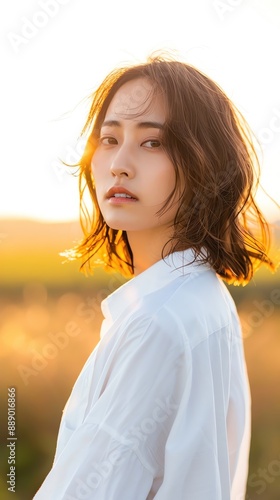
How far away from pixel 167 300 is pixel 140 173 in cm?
31

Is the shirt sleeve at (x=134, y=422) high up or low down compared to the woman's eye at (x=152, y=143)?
down

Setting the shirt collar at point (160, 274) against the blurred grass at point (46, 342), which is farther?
the blurred grass at point (46, 342)

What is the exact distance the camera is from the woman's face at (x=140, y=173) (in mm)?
1427

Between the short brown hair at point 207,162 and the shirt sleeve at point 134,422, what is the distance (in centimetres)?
29

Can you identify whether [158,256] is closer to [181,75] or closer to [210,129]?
[210,129]

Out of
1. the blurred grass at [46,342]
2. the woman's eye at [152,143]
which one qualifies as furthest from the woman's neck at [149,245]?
the blurred grass at [46,342]

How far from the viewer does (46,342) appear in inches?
133

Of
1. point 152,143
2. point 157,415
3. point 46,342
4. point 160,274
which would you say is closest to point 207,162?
point 152,143

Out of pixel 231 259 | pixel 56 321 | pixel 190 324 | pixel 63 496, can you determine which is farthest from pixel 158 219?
pixel 56 321

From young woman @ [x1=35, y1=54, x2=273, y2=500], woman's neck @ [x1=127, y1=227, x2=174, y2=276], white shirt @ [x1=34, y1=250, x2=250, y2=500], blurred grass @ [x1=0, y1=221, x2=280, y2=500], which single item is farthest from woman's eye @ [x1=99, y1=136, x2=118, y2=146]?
blurred grass @ [x1=0, y1=221, x2=280, y2=500]

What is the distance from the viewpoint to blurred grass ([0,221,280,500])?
12.0ft

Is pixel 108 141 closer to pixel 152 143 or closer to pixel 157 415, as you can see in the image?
pixel 152 143

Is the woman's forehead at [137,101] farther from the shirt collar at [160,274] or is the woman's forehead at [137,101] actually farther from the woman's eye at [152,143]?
the shirt collar at [160,274]

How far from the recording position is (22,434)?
3.98 meters
